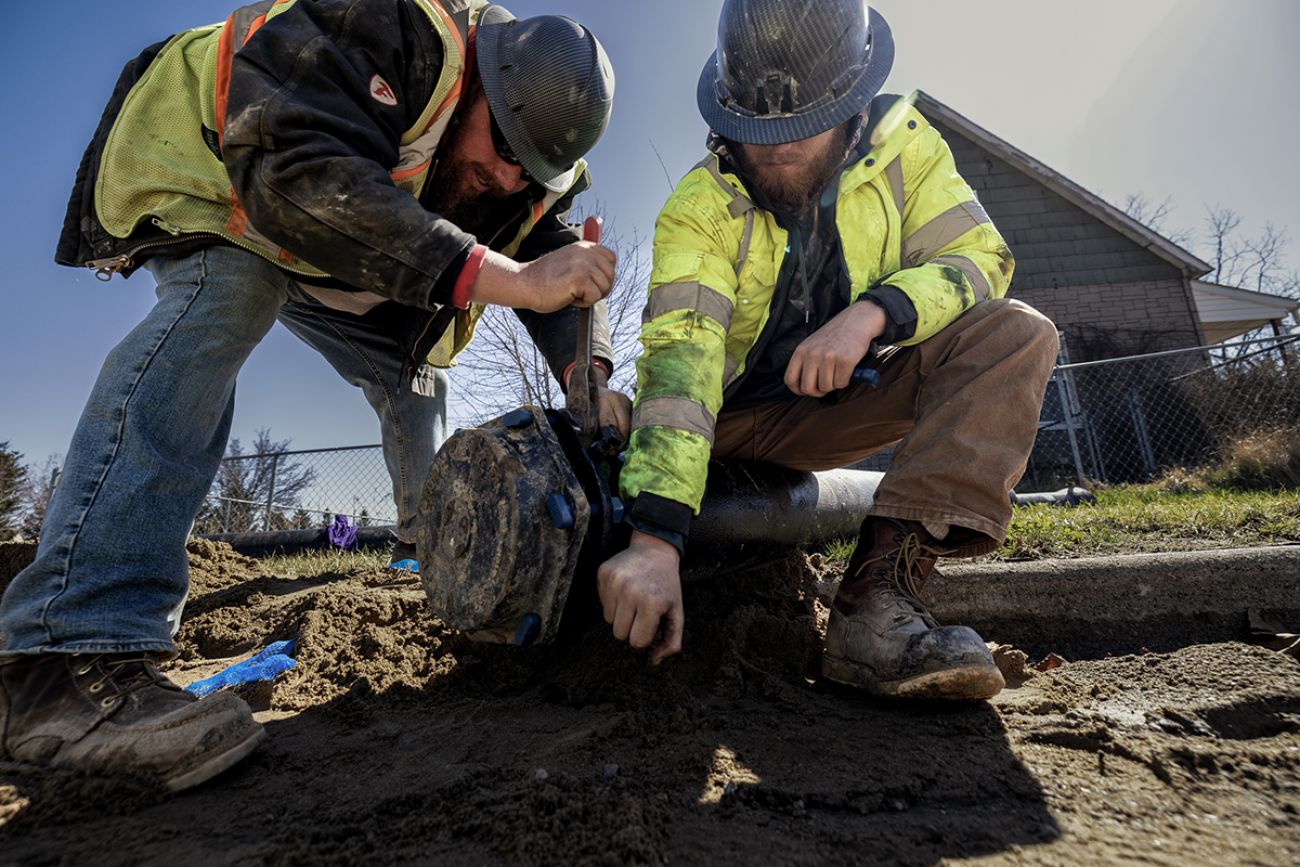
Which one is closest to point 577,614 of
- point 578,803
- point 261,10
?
point 578,803

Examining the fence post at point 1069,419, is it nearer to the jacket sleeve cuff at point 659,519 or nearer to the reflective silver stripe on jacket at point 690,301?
the reflective silver stripe on jacket at point 690,301

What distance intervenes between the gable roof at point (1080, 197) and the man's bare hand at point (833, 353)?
38.6ft

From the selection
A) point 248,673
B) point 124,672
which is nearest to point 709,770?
point 124,672

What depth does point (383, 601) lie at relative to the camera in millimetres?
2426

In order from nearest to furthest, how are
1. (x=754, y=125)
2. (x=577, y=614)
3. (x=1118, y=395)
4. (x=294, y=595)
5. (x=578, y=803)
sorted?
1. (x=578, y=803)
2. (x=577, y=614)
3. (x=754, y=125)
4. (x=294, y=595)
5. (x=1118, y=395)

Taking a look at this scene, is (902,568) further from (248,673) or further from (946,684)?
(248,673)

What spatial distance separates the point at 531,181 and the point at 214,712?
173 cm

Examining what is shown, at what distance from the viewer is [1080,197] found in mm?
11188

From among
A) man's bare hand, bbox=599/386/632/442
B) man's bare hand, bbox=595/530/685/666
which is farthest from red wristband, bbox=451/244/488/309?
man's bare hand, bbox=595/530/685/666

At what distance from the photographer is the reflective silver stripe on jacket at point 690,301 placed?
188 centimetres

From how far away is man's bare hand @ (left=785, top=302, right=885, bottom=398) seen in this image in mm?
1657

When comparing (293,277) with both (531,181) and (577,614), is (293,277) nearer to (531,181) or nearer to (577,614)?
(531,181)

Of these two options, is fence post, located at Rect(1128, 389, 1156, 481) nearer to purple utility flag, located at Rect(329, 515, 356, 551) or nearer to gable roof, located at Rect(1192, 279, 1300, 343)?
gable roof, located at Rect(1192, 279, 1300, 343)

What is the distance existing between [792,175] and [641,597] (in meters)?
1.37
